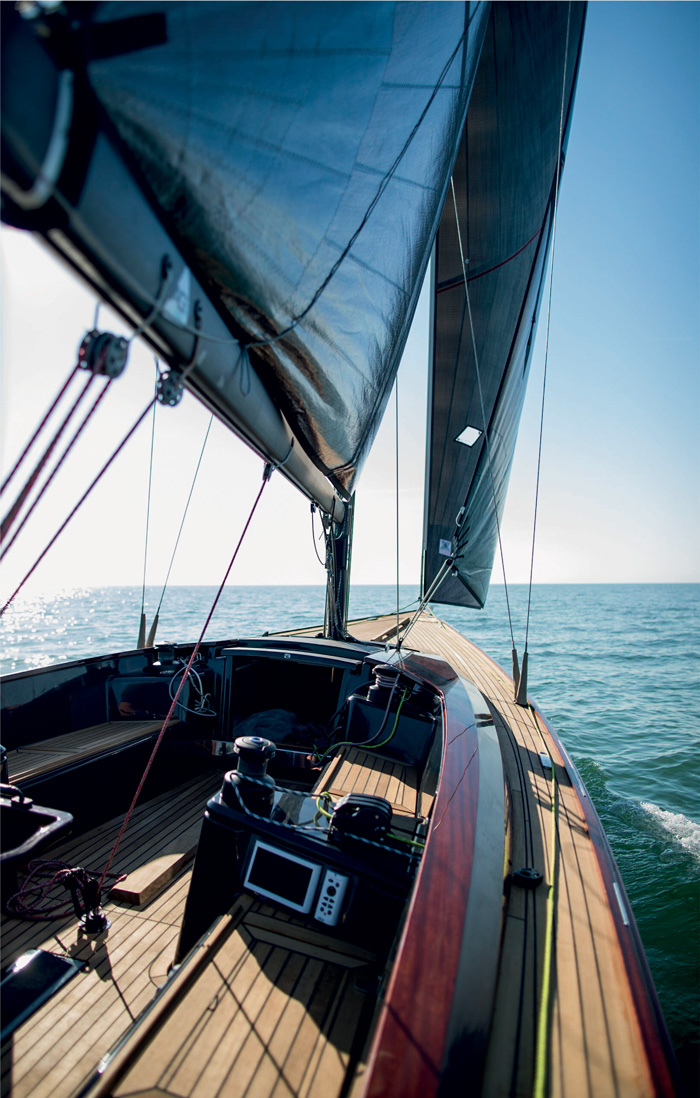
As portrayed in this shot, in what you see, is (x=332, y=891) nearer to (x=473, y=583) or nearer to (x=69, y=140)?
(x=69, y=140)

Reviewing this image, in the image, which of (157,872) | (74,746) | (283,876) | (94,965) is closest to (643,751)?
(157,872)

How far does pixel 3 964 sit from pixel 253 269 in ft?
11.0

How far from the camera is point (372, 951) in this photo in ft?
6.94

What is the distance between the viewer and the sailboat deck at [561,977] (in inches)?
55.2

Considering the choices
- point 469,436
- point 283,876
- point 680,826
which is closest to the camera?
point 283,876

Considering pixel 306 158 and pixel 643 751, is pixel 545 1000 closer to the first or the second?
pixel 306 158

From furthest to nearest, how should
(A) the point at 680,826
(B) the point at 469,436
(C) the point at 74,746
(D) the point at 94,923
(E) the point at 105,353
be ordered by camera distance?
(B) the point at 469,436 < (A) the point at 680,826 < (C) the point at 74,746 < (D) the point at 94,923 < (E) the point at 105,353

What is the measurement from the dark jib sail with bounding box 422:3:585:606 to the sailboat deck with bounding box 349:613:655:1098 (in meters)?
3.63

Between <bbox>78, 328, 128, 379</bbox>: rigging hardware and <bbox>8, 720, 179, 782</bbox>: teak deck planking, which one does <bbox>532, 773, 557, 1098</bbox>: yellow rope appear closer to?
<bbox>78, 328, 128, 379</bbox>: rigging hardware

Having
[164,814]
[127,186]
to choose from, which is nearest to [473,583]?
[164,814]

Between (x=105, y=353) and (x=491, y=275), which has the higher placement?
(x=491, y=275)

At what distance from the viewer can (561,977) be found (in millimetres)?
1722

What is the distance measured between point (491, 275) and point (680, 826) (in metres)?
6.61

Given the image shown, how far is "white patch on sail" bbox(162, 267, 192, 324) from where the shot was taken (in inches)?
56.7
